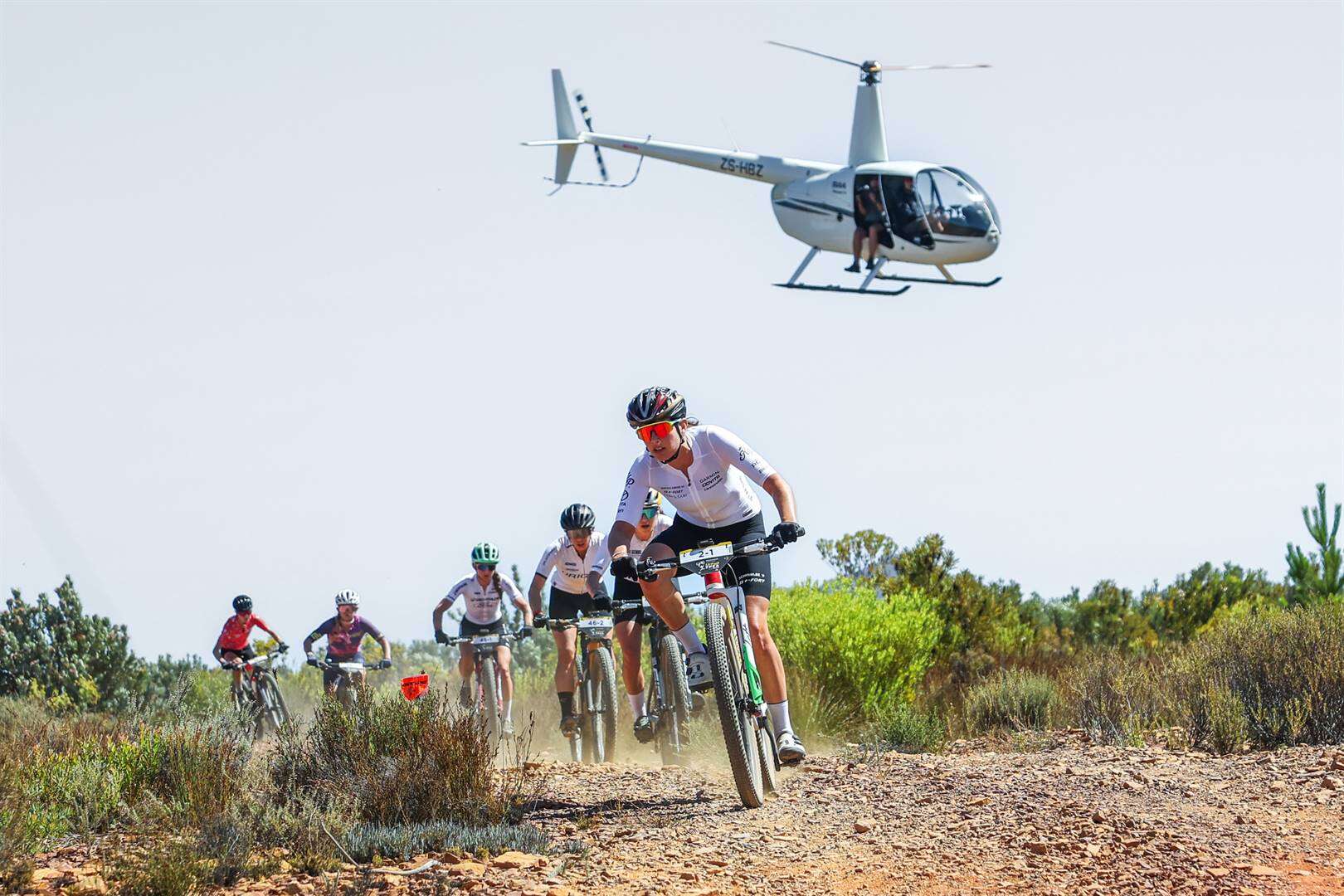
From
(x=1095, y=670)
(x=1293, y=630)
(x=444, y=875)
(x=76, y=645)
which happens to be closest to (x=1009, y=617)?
(x=1095, y=670)

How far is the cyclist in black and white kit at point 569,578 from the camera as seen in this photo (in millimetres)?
12906

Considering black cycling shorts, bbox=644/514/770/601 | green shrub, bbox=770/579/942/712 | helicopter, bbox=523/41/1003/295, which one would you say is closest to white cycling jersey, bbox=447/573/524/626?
green shrub, bbox=770/579/942/712

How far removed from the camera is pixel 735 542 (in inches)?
357

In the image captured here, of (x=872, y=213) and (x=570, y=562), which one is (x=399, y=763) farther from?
(x=872, y=213)

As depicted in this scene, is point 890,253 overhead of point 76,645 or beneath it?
overhead

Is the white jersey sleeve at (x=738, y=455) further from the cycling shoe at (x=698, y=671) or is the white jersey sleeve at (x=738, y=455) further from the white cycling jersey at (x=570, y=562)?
the white cycling jersey at (x=570, y=562)

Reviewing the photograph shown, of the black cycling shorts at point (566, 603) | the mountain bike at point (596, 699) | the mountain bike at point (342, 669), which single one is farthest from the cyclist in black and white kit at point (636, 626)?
the mountain bike at point (342, 669)

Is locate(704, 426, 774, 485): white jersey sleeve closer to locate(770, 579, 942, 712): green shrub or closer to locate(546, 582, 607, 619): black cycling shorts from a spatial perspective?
locate(546, 582, 607, 619): black cycling shorts

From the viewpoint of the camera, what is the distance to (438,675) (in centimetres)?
2544

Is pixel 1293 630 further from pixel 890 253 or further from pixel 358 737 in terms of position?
pixel 890 253

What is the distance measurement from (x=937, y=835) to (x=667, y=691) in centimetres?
421

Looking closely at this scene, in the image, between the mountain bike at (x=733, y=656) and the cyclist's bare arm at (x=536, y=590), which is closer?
the mountain bike at (x=733, y=656)

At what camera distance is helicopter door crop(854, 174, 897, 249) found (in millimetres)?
28438

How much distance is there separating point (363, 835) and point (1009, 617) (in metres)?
15.4
